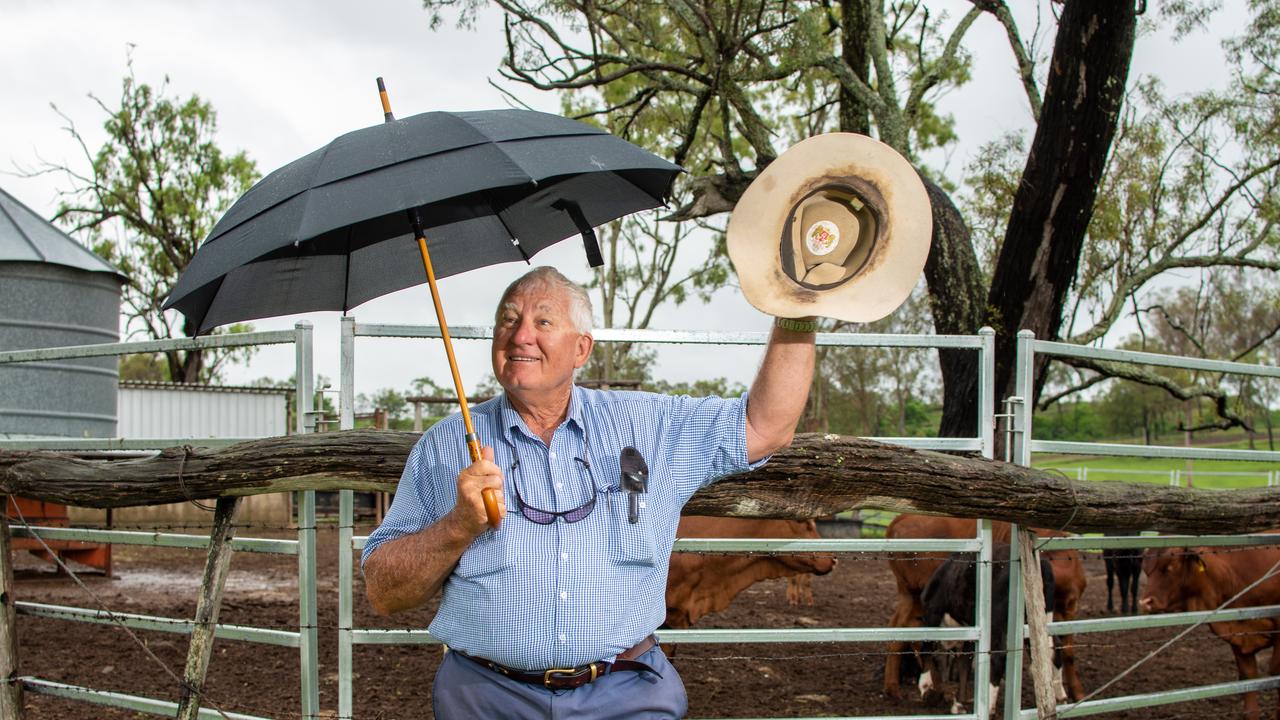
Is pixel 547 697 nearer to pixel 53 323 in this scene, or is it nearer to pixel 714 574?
pixel 714 574

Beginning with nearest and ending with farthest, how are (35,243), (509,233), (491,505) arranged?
(491,505) → (509,233) → (35,243)

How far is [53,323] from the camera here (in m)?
10.1

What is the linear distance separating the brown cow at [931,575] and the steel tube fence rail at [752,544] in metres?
2.17

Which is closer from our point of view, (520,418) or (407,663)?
(520,418)

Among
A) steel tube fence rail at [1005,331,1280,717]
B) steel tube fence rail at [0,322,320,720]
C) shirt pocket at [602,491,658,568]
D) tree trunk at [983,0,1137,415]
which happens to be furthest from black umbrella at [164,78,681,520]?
tree trunk at [983,0,1137,415]

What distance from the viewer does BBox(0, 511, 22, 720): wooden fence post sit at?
5.05 meters

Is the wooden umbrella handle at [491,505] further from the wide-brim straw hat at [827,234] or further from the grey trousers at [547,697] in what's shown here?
the wide-brim straw hat at [827,234]

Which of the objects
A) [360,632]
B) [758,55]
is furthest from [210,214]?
[360,632]

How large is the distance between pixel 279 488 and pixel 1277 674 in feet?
18.8

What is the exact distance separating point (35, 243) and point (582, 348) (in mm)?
9472

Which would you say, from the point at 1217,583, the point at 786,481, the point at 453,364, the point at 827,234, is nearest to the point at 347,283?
the point at 453,364

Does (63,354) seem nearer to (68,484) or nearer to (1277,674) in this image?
(68,484)

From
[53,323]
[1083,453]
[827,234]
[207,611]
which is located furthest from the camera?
[53,323]

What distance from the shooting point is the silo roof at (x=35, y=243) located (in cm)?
1012
